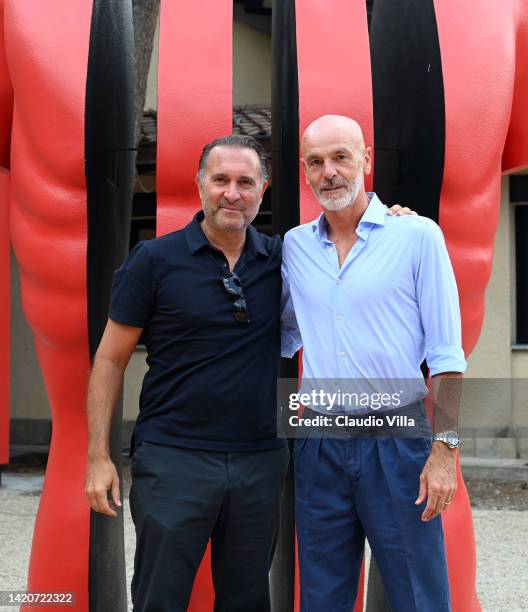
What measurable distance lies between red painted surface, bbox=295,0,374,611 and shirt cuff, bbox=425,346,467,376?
72 cm

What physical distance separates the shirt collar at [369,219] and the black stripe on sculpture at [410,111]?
1.40 feet

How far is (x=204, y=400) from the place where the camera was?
2.13m

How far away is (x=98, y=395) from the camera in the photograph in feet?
7.25

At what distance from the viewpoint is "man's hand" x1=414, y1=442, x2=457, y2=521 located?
1982 millimetres

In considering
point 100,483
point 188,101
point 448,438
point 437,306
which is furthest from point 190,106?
point 448,438

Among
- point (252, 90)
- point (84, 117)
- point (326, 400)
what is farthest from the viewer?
point (252, 90)

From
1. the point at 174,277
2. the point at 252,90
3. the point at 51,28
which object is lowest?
the point at 174,277

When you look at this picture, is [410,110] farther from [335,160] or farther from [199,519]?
[199,519]

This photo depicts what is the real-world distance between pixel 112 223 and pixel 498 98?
→ 46.8 inches

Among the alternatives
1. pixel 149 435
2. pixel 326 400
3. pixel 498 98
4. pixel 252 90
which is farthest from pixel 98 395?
pixel 252 90

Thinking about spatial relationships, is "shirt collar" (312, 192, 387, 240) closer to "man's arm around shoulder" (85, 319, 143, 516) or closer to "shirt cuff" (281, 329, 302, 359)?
"shirt cuff" (281, 329, 302, 359)

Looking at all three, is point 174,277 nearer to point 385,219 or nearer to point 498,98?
point 385,219

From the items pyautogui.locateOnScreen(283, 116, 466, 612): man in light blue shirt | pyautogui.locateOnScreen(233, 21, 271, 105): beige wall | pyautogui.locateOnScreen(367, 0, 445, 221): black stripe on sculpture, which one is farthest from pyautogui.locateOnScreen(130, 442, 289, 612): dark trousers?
pyautogui.locateOnScreen(233, 21, 271, 105): beige wall

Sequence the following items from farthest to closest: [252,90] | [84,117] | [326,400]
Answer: [252,90], [84,117], [326,400]
